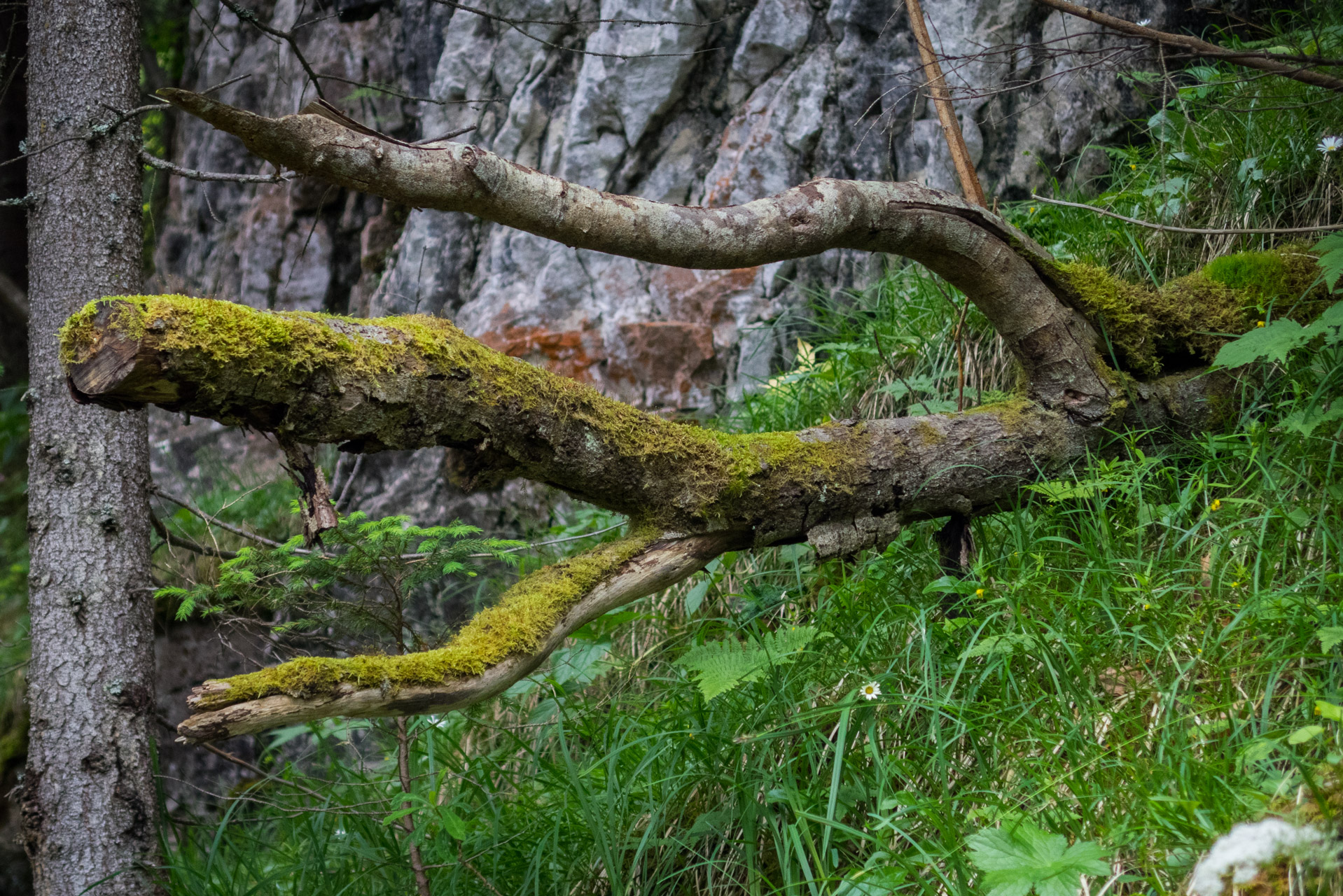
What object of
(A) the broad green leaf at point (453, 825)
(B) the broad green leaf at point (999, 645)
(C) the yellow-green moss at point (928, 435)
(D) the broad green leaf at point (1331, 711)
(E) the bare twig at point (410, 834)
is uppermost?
(C) the yellow-green moss at point (928, 435)

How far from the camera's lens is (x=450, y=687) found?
1.62 meters

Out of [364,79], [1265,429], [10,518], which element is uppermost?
[364,79]

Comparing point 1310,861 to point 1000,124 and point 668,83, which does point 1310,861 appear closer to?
point 1000,124

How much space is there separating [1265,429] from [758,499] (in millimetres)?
1615

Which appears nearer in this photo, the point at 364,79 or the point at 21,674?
the point at 21,674

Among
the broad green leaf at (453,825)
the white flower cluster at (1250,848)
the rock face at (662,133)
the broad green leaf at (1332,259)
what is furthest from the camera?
the rock face at (662,133)

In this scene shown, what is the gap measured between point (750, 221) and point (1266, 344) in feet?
4.92

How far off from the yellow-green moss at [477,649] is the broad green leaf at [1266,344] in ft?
5.64

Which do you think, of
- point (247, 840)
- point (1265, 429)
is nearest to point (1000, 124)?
point (1265, 429)

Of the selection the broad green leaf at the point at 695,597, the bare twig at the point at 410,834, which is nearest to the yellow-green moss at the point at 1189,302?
the broad green leaf at the point at 695,597

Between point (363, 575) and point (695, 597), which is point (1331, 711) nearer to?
point (695, 597)

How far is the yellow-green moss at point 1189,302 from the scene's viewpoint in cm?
269

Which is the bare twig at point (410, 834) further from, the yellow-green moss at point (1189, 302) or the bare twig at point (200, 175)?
the yellow-green moss at point (1189, 302)

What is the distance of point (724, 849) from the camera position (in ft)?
7.65
